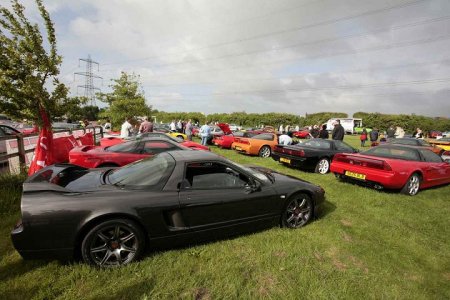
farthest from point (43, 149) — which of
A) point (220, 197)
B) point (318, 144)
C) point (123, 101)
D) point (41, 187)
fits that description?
point (123, 101)

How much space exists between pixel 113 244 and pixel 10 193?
303cm

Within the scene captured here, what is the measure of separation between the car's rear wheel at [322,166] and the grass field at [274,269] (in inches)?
154

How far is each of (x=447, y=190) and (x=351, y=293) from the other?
647 cm

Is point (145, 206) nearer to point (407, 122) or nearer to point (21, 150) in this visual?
point (21, 150)

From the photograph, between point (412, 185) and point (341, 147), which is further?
point (341, 147)

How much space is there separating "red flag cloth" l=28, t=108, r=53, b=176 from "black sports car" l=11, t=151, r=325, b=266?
2.25 meters

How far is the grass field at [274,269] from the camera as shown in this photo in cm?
264

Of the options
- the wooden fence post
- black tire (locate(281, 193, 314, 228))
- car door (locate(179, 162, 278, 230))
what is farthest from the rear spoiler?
the wooden fence post

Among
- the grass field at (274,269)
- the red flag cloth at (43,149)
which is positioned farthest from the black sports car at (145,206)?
the red flag cloth at (43,149)

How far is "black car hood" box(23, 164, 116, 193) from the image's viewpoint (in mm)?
2895

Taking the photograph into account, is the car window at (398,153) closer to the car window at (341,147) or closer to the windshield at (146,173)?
the car window at (341,147)

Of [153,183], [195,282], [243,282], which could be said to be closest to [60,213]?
[153,183]

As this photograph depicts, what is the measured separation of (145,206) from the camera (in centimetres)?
300

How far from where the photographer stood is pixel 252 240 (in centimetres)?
366
